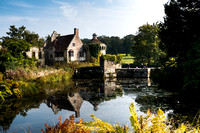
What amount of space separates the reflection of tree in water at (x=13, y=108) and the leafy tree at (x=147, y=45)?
2790 cm

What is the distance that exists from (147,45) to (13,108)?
30.8 metres

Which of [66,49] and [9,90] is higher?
[66,49]

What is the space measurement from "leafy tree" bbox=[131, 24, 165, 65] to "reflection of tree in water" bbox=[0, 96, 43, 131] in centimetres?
2790

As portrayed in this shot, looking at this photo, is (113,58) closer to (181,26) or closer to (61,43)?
(181,26)

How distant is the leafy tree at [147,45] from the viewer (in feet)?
122

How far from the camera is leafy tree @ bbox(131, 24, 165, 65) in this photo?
3719 centimetres

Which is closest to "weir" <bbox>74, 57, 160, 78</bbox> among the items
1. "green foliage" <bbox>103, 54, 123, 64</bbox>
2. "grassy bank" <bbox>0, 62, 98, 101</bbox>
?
"green foliage" <bbox>103, 54, 123, 64</bbox>

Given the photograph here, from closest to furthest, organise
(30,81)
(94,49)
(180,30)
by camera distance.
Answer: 1. (180,30)
2. (30,81)
3. (94,49)

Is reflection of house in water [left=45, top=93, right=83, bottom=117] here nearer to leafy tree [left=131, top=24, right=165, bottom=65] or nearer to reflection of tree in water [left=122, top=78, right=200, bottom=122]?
reflection of tree in water [left=122, top=78, right=200, bottom=122]

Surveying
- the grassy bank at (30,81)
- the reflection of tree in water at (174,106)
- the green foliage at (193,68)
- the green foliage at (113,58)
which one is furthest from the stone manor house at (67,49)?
the green foliage at (193,68)

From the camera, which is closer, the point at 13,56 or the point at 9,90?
the point at 9,90

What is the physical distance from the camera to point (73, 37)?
129 ft

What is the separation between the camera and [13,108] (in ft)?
37.4

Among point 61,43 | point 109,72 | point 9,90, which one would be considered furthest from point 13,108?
point 61,43
